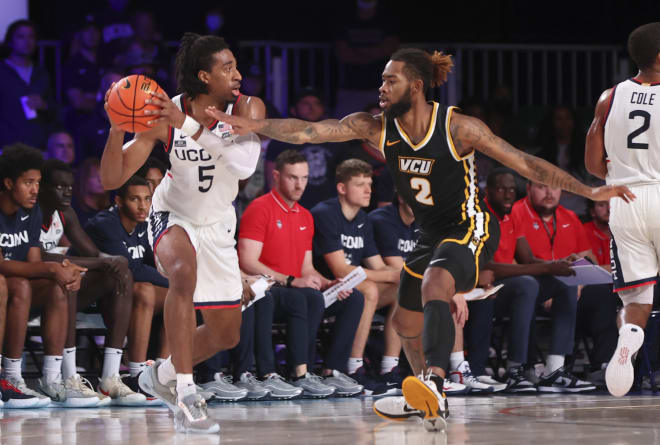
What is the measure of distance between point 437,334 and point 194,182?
5.09 ft

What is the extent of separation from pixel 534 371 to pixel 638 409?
206cm

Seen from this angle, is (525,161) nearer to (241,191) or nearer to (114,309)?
(114,309)

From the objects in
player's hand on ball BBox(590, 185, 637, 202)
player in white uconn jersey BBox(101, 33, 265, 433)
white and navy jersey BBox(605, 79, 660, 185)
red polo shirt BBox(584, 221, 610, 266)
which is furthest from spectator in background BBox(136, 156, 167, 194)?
red polo shirt BBox(584, 221, 610, 266)

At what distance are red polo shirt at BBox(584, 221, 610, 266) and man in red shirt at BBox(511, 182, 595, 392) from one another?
0.74 feet

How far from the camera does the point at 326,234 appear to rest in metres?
8.21

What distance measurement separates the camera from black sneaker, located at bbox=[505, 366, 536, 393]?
25.7 feet

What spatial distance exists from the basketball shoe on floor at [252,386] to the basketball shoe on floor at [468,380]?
1545 mm

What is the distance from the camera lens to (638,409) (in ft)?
20.3

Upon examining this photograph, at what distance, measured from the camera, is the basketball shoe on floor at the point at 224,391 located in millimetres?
7111

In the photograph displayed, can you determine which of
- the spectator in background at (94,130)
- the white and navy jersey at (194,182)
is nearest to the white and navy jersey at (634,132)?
the white and navy jersey at (194,182)

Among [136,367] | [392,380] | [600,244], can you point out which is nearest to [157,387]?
[136,367]

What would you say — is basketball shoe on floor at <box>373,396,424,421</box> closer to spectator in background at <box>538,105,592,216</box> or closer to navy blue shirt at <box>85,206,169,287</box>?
navy blue shirt at <box>85,206,169,287</box>

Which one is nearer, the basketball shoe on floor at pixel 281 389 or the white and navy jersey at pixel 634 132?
the white and navy jersey at pixel 634 132

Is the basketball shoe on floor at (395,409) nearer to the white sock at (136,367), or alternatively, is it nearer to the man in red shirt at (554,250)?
the white sock at (136,367)
